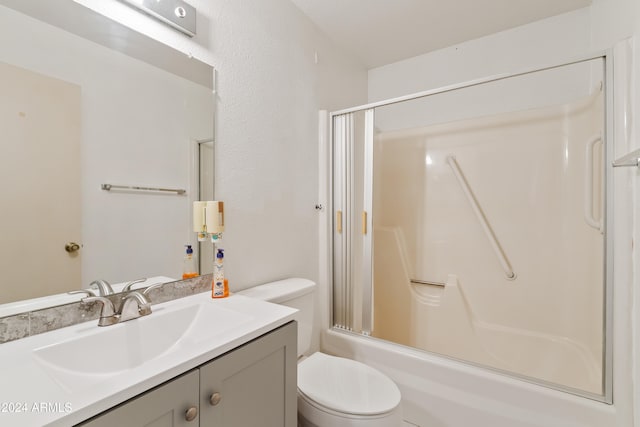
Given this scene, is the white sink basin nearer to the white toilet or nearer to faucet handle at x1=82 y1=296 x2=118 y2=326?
faucet handle at x1=82 y1=296 x2=118 y2=326

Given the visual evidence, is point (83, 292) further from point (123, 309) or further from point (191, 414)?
point (191, 414)

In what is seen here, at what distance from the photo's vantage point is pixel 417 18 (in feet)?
6.12

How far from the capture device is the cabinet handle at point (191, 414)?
0.66 m

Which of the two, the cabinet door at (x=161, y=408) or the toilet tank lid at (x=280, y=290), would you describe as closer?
the cabinet door at (x=161, y=408)

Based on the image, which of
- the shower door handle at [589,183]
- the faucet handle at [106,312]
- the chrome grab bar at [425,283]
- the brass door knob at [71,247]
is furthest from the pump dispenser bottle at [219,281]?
the shower door handle at [589,183]

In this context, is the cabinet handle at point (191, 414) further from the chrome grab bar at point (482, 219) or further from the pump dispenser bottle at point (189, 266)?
the chrome grab bar at point (482, 219)

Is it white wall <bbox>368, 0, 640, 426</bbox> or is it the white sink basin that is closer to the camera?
the white sink basin

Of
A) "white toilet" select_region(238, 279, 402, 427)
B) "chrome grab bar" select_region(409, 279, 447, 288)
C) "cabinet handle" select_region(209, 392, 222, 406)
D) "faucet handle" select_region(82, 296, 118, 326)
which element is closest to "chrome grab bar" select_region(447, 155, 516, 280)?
"chrome grab bar" select_region(409, 279, 447, 288)

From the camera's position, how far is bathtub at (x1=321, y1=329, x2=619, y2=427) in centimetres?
122

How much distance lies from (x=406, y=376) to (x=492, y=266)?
1.06 meters

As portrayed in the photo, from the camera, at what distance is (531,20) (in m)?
1.93

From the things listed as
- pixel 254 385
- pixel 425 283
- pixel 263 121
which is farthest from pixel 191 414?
pixel 425 283

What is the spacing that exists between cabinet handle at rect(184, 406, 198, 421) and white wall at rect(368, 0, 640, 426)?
1.45 m

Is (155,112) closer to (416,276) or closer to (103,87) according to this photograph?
(103,87)
